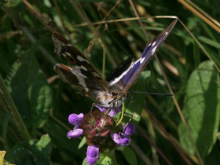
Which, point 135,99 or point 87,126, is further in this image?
point 135,99

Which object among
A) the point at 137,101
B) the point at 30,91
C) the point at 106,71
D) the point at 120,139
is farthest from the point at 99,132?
the point at 106,71

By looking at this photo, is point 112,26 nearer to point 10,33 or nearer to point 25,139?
point 10,33

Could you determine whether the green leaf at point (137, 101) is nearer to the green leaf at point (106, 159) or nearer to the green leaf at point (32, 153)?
the green leaf at point (106, 159)

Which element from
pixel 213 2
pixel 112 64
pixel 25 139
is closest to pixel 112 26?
pixel 112 64

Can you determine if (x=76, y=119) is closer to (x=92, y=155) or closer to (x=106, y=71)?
(x=92, y=155)

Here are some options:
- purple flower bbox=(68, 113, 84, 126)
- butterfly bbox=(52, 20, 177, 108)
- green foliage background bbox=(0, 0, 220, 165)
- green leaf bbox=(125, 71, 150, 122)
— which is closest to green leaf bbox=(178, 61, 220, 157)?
green foliage background bbox=(0, 0, 220, 165)

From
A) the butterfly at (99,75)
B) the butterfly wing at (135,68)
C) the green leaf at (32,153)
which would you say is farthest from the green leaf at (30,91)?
the butterfly wing at (135,68)

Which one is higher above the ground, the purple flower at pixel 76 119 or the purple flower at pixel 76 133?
the purple flower at pixel 76 119
